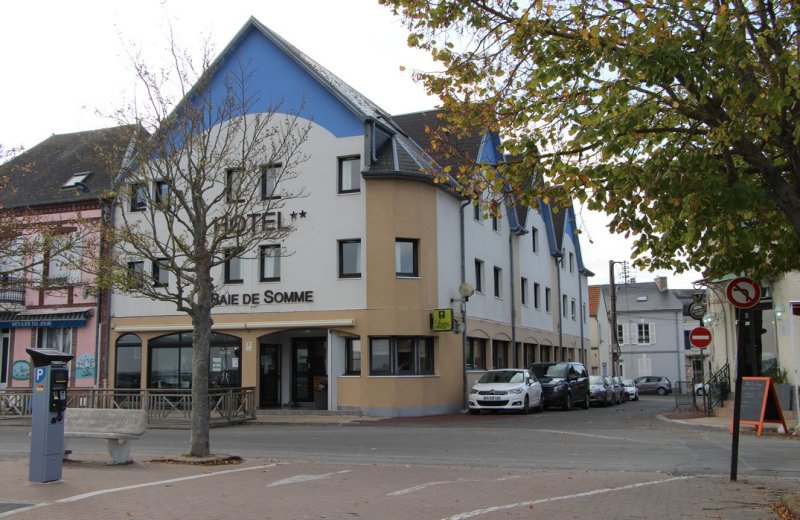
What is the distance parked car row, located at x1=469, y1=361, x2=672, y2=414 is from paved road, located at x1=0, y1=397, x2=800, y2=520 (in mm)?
6724

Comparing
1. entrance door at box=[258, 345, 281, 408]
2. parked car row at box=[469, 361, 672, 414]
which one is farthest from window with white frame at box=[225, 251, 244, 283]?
parked car row at box=[469, 361, 672, 414]

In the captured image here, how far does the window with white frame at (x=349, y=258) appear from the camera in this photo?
1034 inches

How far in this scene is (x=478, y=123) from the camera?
33.2 ft

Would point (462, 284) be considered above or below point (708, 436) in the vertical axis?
above

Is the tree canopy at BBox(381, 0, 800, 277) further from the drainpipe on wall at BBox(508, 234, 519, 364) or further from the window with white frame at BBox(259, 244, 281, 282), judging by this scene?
the drainpipe on wall at BBox(508, 234, 519, 364)

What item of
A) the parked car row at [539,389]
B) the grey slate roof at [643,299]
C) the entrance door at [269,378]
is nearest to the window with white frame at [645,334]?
the grey slate roof at [643,299]

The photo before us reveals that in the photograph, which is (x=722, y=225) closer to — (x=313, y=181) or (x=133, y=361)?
(x=313, y=181)

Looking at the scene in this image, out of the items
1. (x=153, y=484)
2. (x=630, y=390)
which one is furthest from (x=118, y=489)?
(x=630, y=390)

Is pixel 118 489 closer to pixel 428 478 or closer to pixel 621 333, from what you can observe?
pixel 428 478

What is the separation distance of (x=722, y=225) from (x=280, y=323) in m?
19.0

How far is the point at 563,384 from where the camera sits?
94.6 feet

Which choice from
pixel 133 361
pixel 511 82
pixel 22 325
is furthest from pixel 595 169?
pixel 22 325

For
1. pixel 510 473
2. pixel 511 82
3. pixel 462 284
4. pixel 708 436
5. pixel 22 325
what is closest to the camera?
pixel 511 82

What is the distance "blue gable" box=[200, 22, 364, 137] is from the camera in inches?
1059
